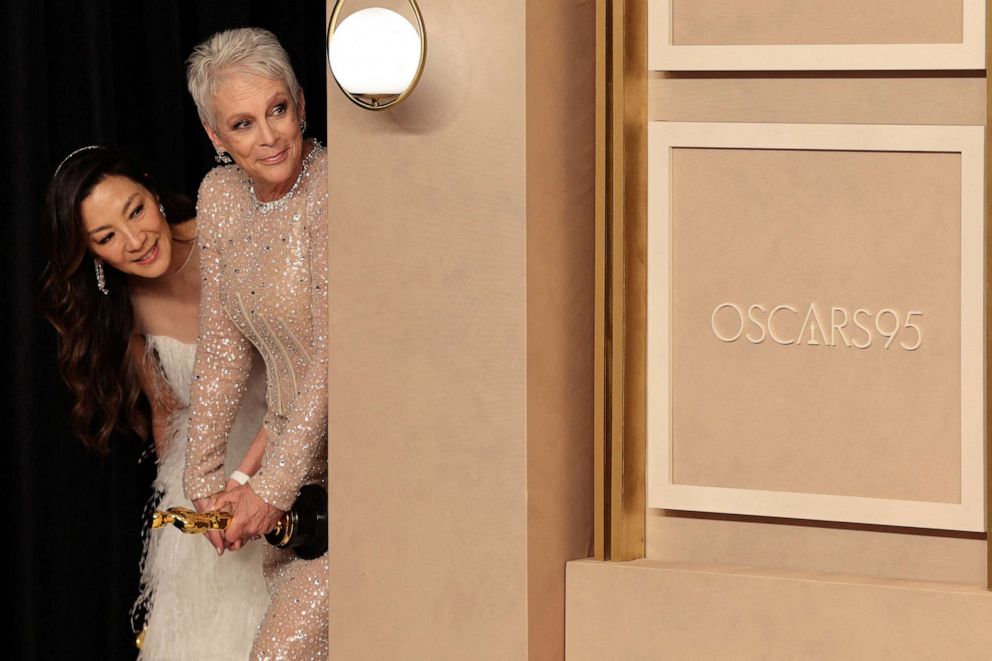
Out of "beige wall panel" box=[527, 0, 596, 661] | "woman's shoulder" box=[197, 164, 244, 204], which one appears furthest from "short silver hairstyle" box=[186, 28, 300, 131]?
"beige wall panel" box=[527, 0, 596, 661]

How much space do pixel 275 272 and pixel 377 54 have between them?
19.1 inches

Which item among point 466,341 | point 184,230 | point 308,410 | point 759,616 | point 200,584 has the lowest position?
point 200,584

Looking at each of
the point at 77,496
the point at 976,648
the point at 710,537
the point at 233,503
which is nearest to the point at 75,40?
the point at 77,496

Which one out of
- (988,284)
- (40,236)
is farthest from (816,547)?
(40,236)

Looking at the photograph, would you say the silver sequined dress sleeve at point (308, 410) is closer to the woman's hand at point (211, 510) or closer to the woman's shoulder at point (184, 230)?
the woman's hand at point (211, 510)

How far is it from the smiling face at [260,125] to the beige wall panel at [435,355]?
232mm

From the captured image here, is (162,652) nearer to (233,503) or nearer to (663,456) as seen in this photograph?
(233,503)

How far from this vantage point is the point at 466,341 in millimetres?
1547

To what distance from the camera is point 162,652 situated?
2.21m

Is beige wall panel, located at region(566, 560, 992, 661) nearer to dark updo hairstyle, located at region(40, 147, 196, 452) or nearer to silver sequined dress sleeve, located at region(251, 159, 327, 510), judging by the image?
silver sequined dress sleeve, located at region(251, 159, 327, 510)

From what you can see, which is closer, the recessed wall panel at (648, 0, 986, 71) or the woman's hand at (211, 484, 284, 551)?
the recessed wall panel at (648, 0, 986, 71)

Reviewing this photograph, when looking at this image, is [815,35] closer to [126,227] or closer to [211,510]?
[211,510]

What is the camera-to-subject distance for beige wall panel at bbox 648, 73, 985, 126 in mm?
1482

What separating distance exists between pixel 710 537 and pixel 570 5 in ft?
2.40
